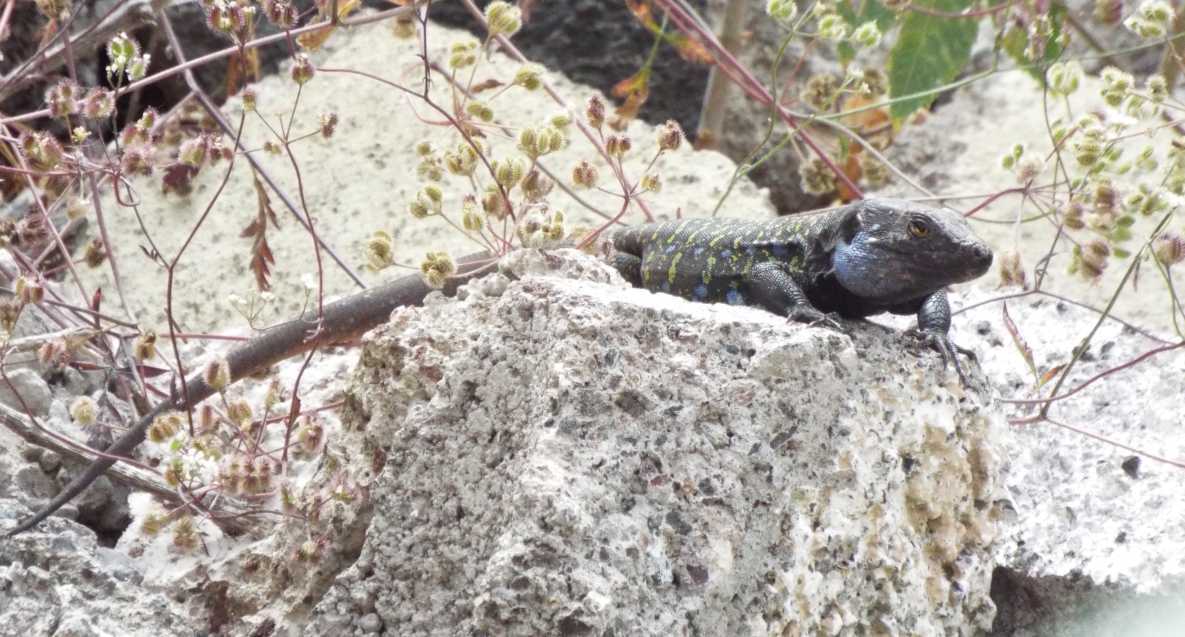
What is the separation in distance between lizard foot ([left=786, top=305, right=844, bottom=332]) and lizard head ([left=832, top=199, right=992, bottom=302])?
0.63 feet

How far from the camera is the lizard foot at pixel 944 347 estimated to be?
282 centimetres

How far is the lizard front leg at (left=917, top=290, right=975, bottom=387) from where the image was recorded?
2842 millimetres

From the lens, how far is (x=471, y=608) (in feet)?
7.23

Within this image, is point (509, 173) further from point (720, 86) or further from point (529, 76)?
point (720, 86)

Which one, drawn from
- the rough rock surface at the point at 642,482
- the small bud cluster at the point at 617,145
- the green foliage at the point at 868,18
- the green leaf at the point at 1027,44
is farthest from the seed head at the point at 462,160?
the green foliage at the point at 868,18

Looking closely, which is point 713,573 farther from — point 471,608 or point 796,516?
point 471,608

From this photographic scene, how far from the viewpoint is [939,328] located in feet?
9.83

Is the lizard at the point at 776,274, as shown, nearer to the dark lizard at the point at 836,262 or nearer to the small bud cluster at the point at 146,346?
the dark lizard at the point at 836,262

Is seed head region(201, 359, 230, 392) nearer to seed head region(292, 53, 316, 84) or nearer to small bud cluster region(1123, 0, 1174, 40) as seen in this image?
seed head region(292, 53, 316, 84)

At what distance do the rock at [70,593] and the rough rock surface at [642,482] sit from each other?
0.55 m

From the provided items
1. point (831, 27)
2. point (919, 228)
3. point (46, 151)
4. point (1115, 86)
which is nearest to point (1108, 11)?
point (1115, 86)

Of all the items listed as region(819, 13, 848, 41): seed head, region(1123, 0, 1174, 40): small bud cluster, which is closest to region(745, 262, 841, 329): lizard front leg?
region(819, 13, 848, 41): seed head

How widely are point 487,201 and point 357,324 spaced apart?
2.50 ft

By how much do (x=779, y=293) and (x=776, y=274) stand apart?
7 cm
